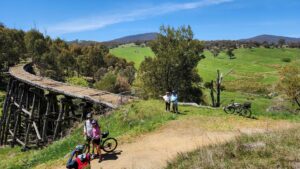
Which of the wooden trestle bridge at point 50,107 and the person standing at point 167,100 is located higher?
the person standing at point 167,100

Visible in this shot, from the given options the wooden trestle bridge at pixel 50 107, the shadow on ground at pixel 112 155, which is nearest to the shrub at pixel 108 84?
the wooden trestle bridge at pixel 50 107

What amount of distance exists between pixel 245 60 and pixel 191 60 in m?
102

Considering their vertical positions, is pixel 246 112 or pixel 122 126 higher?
pixel 246 112

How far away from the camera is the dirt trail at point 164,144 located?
552 inches

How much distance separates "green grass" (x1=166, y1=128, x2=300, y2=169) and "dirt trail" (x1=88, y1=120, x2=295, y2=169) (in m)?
1.87

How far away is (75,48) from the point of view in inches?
3971

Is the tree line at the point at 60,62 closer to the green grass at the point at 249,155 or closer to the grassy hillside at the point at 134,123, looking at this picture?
the grassy hillside at the point at 134,123

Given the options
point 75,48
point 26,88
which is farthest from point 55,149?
point 75,48

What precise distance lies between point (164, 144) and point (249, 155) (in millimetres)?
6088

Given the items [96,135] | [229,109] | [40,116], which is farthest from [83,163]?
[40,116]

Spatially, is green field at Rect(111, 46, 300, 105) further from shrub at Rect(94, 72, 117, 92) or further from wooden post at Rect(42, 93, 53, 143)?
wooden post at Rect(42, 93, 53, 143)

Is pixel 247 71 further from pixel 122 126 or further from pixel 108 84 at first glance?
pixel 122 126

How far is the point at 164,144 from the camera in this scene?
16.2 m

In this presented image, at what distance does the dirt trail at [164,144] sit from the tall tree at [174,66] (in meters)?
21.4
